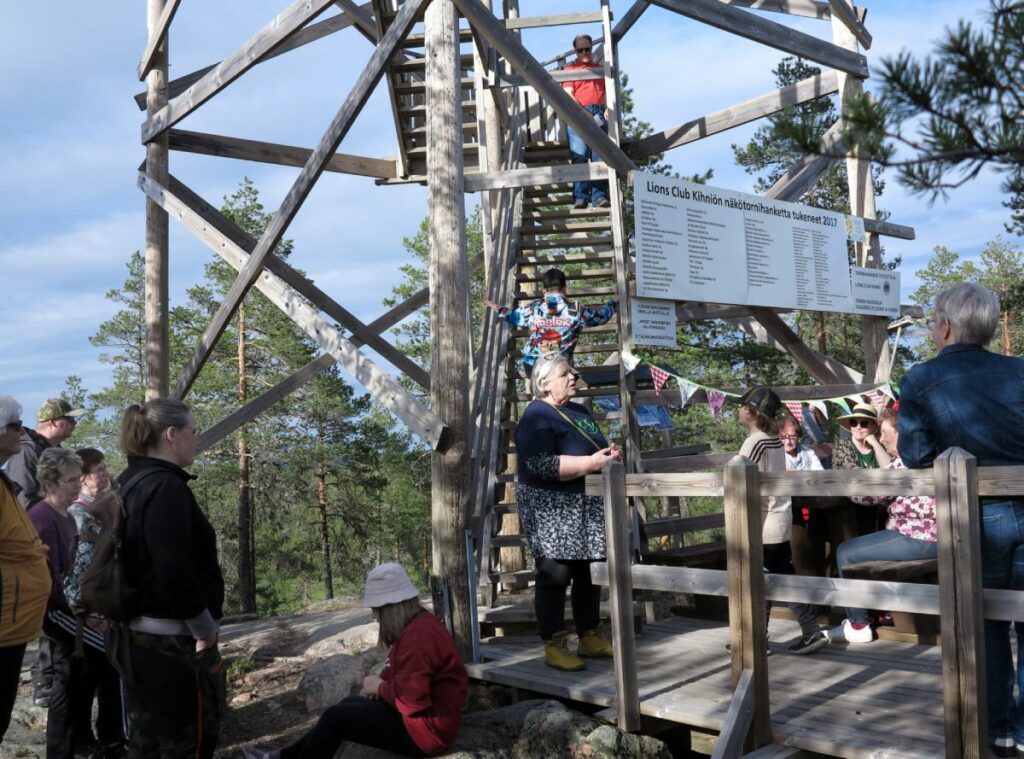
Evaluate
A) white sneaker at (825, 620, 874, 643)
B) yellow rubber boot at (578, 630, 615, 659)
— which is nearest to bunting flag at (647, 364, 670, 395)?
white sneaker at (825, 620, 874, 643)

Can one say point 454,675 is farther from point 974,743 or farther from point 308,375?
point 308,375

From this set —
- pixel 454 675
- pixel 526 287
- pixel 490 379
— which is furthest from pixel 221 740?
pixel 526 287

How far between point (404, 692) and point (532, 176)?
434cm

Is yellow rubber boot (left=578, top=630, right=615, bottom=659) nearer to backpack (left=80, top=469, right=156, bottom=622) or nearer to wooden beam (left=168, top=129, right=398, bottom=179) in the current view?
backpack (left=80, top=469, right=156, bottom=622)

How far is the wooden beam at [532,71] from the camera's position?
678cm

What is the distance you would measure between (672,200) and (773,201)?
149cm

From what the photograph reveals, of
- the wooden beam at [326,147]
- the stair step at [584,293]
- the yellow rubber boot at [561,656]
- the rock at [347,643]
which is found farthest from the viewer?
the stair step at [584,293]

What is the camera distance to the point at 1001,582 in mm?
3828

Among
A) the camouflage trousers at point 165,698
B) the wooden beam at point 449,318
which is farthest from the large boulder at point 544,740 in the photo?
the wooden beam at point 449,318

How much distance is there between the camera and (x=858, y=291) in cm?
986

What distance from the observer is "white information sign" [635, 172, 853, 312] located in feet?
26.2

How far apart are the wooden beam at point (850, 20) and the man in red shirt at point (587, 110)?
2423 millimetres

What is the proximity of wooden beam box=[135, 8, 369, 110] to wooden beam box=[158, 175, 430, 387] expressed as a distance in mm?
1027

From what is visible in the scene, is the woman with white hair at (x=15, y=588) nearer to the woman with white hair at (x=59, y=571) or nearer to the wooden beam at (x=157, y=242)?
the woman with white hair at (x=59, y=571)
